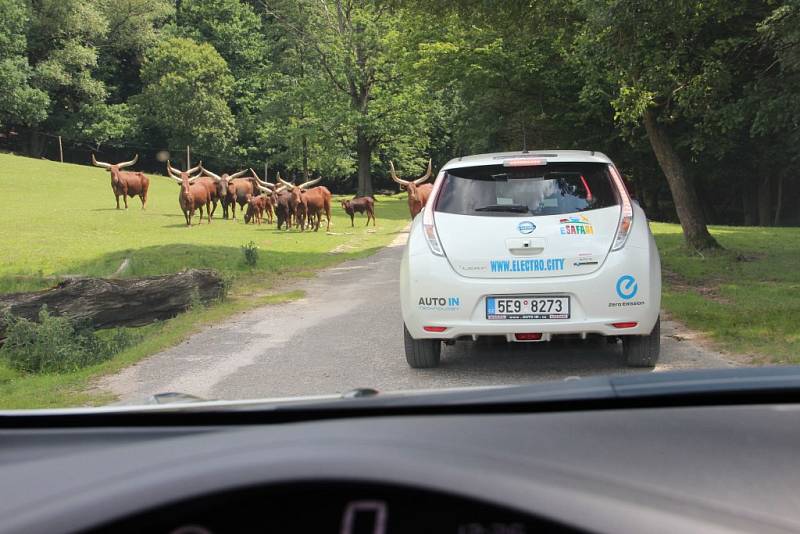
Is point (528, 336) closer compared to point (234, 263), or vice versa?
point (528, 336)

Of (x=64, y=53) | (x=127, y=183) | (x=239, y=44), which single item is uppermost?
(x=239, y=44)

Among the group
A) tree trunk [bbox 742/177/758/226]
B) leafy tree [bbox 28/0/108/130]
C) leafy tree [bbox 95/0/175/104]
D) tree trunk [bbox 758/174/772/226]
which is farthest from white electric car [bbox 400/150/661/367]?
leafy tree [bbox 95/0/175/104]

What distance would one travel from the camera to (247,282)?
16.2 metres

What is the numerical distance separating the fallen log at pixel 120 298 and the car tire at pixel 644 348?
7368 millimetres

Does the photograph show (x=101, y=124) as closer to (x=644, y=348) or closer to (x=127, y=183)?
(x=127, y=183)

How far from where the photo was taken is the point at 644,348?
6.91 meters

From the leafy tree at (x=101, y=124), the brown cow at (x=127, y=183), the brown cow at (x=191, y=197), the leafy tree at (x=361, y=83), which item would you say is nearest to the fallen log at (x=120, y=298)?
the brown cow at (x=191, y=197)

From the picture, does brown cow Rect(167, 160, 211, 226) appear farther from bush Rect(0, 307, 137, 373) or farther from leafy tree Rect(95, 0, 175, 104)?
leafy tree Rect(95, 0, 175, 104)

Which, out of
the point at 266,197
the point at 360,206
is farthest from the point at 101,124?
the point at 360,206

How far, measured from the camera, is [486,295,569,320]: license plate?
6512mm

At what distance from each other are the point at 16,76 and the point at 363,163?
25.5 meters

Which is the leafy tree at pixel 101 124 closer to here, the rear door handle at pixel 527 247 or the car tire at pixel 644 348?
the rear door handle at pixel 527 247

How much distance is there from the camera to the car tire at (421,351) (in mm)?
7270

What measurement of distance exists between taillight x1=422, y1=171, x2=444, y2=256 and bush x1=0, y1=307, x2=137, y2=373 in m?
5.06
